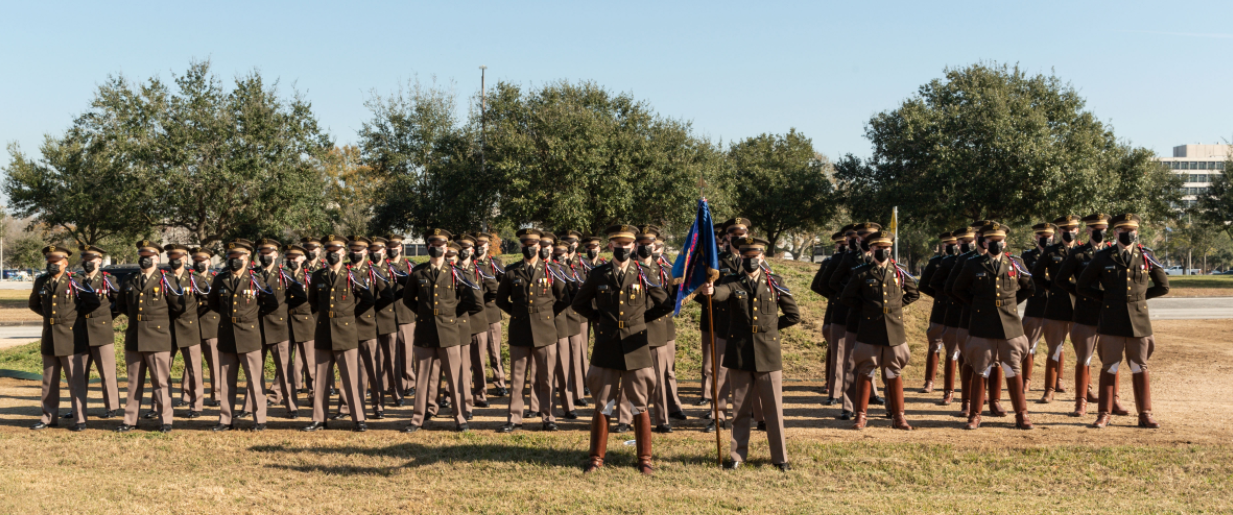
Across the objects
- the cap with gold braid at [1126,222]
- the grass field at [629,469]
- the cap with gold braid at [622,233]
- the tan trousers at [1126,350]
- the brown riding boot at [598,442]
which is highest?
the cap with gold braid at [1126,222]

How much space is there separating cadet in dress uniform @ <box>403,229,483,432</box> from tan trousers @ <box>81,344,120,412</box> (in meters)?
3.77

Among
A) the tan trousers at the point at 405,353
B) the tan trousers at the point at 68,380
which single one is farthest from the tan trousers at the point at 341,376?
the tan trousers at the point at 68,380

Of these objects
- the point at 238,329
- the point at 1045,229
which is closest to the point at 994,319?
the point at 1045,229

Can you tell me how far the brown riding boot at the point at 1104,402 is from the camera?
A: 29.8ft

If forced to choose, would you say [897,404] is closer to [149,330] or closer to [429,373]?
[429,373]

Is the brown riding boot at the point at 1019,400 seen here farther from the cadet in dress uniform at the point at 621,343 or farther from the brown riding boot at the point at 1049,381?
the cadet in dress uniform at the point at 621,343

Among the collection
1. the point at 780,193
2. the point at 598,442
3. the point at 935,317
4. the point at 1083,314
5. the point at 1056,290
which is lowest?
the point at 598,442

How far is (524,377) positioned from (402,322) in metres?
2.50

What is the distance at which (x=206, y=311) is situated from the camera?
10414mm

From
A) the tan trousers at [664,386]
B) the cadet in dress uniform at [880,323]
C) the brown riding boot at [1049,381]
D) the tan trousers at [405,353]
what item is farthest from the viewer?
the tan trousers at [405,353]

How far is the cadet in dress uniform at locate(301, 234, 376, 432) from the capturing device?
9.48 metres

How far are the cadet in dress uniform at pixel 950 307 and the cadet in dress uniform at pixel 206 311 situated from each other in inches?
335

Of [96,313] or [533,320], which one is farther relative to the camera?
[96,313]

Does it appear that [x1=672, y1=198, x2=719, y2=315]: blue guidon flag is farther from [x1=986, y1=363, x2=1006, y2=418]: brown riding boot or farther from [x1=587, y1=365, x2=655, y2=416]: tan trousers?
[x1=986, y1=363, x2=1006, y2=418]: brown riding boot
